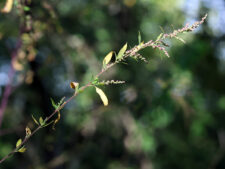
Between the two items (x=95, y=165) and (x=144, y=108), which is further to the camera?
(x=95, y=165)

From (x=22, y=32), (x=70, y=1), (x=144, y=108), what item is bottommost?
(x=144, y=108)

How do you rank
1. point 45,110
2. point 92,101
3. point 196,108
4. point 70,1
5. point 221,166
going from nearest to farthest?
1. point 196,108
2. point 45,110
3. point 92,101
4. point 70,1
5. point 221,166

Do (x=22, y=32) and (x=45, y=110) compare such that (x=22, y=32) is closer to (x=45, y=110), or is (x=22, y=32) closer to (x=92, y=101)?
(x=45, y=110)

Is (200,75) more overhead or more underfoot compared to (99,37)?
more underfoot

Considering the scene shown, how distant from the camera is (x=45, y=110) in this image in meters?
4.21

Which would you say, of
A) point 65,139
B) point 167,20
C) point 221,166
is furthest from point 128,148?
point 221,166

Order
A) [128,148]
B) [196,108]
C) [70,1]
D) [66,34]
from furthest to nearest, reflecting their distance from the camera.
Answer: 1. [70,1]
2. [128,148]
3. [66,34]
4. [196,108]

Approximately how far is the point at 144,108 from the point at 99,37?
12.5 feet

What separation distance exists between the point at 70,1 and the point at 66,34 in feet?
9.59

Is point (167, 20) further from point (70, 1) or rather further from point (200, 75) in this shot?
point (70, 1)

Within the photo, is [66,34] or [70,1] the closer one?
[66,34]

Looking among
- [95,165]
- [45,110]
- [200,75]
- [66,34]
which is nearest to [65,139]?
[45,110]

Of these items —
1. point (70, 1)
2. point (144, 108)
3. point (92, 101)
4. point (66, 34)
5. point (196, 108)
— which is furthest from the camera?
point (70, 1)

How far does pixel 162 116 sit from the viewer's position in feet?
9.62
